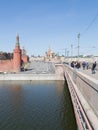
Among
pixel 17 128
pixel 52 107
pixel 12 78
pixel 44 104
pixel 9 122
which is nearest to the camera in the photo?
pixel 17 128

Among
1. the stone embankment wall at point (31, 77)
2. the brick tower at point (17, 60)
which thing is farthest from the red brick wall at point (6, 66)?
the stone embankment wall at point (31, 77)

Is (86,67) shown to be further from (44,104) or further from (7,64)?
(7,64)

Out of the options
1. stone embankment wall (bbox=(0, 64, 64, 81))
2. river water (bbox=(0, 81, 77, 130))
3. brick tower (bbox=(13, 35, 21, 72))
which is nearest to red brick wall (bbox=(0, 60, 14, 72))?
brick tower (bbox=(13, 35, 21, 72))

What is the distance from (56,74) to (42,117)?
4151 cm

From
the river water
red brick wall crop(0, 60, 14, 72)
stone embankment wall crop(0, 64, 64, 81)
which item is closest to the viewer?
the river water

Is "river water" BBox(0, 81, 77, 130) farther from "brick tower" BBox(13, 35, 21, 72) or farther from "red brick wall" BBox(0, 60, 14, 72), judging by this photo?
"red brick wall" BBox(0, 60, 14, 72)

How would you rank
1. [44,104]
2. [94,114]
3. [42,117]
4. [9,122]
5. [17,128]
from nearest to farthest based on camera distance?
[94,114] → [17,128] → [9,122] → [42,117] → [44,104]

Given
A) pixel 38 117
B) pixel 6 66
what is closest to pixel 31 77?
pixel 6 66

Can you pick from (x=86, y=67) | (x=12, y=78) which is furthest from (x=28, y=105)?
(x=12, y=78)

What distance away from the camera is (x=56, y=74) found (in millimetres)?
65688

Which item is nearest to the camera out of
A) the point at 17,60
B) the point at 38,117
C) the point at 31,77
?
the point at 38,117

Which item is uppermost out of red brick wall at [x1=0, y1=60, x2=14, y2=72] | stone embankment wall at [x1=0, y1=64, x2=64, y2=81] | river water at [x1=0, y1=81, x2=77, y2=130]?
red brick wall at [x1=0, y1=60, x2=14, y2=72]

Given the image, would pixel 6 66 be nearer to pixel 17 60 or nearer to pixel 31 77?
pixel 17 60

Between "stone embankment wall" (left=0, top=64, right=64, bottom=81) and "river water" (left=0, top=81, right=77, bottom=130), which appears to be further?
"stone embankment wall" (left=0, top=64, right=64, bottom=81)
